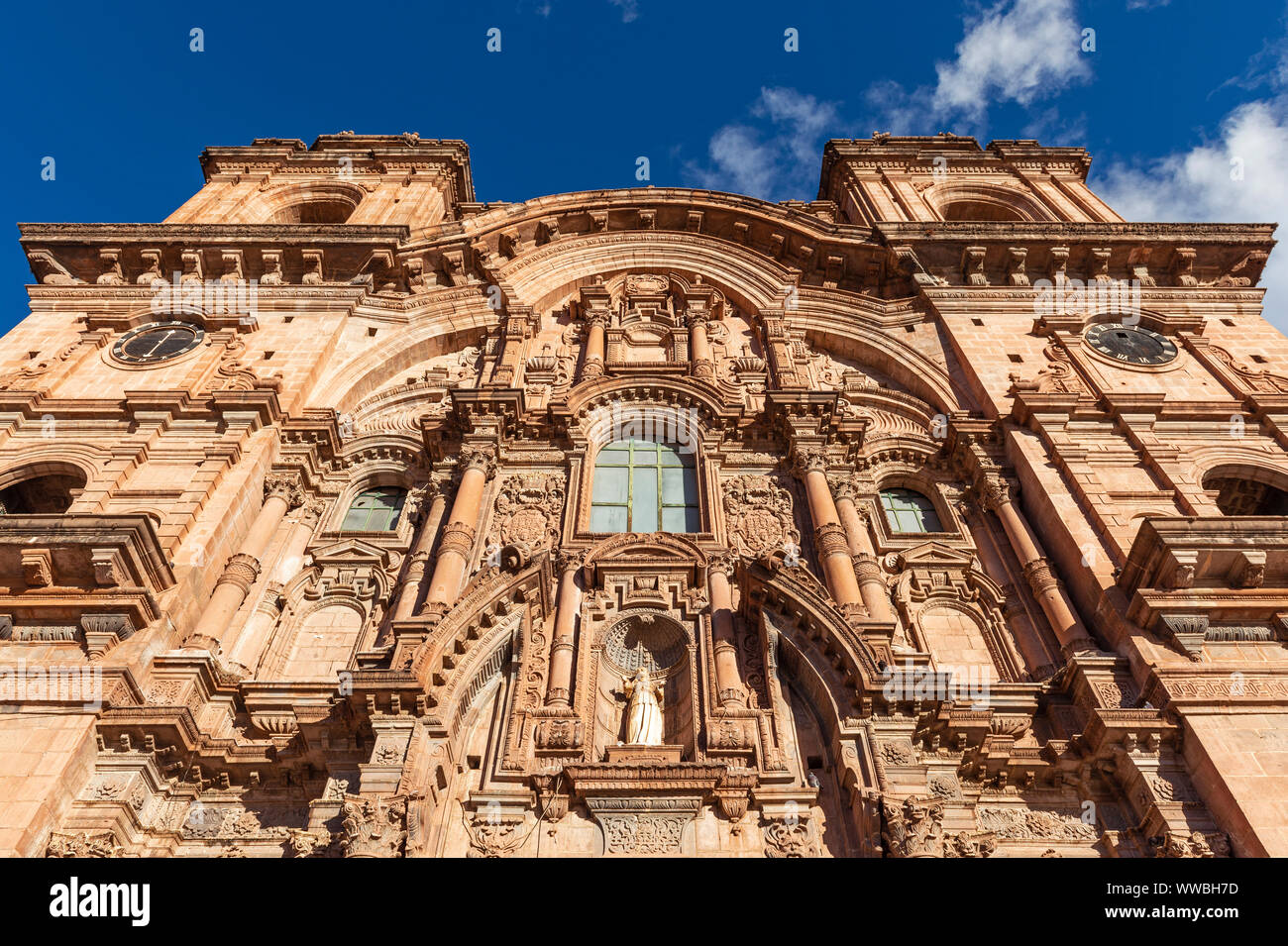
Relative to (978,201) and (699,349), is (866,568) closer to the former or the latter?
(699,349)

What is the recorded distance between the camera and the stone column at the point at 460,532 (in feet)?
53.6

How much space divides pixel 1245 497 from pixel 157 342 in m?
24.8

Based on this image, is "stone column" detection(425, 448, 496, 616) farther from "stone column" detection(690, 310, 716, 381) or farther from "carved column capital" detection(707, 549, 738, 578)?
"stone column" detection(690, 310, 716, 381)

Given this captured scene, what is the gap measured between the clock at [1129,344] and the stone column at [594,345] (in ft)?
39.9

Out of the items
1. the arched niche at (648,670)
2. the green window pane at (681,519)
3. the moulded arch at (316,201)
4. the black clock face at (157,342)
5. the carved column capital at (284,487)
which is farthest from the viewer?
the moulded arch at (316,201)

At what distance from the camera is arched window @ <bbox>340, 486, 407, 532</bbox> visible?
2012cm

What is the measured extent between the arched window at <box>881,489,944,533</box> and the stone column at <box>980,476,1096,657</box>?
1.28 metres

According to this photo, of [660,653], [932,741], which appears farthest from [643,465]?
[932,741]

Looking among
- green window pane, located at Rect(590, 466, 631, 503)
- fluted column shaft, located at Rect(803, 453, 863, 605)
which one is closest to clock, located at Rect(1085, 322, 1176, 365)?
fluted column shaft, located at Rect(803, 453, 863, 605)

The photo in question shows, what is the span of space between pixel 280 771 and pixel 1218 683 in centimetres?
1369

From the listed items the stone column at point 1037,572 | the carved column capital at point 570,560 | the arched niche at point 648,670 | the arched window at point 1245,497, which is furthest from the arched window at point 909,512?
the carved column capital at point 570,560

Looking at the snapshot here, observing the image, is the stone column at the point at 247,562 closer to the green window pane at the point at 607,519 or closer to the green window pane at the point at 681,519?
the green window pane at the point at 607,519
